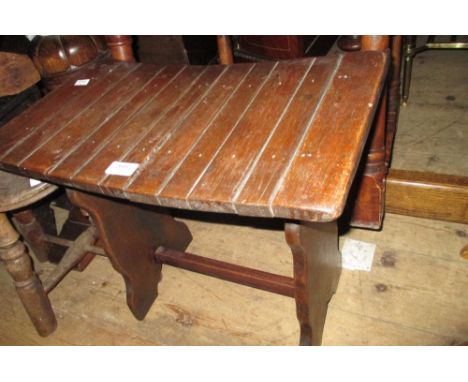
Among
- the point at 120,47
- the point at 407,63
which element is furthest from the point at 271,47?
the point at 120,47

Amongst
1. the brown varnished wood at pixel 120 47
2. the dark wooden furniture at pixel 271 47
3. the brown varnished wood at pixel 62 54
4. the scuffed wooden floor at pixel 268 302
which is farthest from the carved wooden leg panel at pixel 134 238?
the dark wooden furniture at pixel 271 47

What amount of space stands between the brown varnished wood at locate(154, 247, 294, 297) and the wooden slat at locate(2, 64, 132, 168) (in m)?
0.74

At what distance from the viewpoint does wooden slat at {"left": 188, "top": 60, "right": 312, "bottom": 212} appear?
2.74ft

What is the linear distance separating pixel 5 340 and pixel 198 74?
58.5 inches

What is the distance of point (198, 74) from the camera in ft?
4.40

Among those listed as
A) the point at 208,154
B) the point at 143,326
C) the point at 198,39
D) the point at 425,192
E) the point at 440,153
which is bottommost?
the point at 143,326

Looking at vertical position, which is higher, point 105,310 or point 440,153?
point 440,153

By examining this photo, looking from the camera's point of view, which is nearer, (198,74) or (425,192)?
(198,74)

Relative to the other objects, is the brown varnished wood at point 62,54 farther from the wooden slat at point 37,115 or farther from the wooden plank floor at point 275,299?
the wooden plank floor at point 275,299

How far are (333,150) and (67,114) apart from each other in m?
0.91

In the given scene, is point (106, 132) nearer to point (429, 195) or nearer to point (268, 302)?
point (268, 302)

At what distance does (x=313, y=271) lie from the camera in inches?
48.7

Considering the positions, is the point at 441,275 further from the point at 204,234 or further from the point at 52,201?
the point at 52,201

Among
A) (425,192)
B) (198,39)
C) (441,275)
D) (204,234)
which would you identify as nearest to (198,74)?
(204,234)
